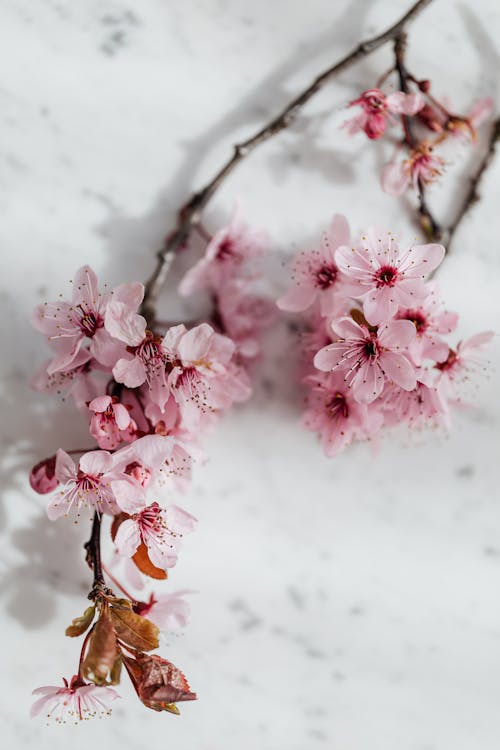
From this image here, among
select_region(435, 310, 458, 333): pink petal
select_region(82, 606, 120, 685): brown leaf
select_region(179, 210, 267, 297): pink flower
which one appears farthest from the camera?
select_region(179, 210, 267, 297): pink flower

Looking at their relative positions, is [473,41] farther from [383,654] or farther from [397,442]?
[383,654]

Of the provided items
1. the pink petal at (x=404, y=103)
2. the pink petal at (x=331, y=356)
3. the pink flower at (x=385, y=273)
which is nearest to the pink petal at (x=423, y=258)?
the pink flower at (x=385, y=273)

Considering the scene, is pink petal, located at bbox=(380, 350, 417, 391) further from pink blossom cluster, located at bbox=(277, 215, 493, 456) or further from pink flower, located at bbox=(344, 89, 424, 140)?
pink flower, located at bbox=(344, 89, 424, 140)

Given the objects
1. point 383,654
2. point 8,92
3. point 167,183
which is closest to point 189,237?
point 167,183

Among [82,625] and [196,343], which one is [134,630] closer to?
[82,625]

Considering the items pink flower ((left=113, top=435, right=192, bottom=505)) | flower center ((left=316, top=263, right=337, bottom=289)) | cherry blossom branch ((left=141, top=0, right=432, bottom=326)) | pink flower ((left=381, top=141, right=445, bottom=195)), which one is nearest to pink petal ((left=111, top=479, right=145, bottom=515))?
pink flower ((left=113, top=435, right=192, bottom=505))

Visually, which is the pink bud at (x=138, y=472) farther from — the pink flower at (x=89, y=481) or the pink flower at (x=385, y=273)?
the pink flower at (x=385, y=273)
